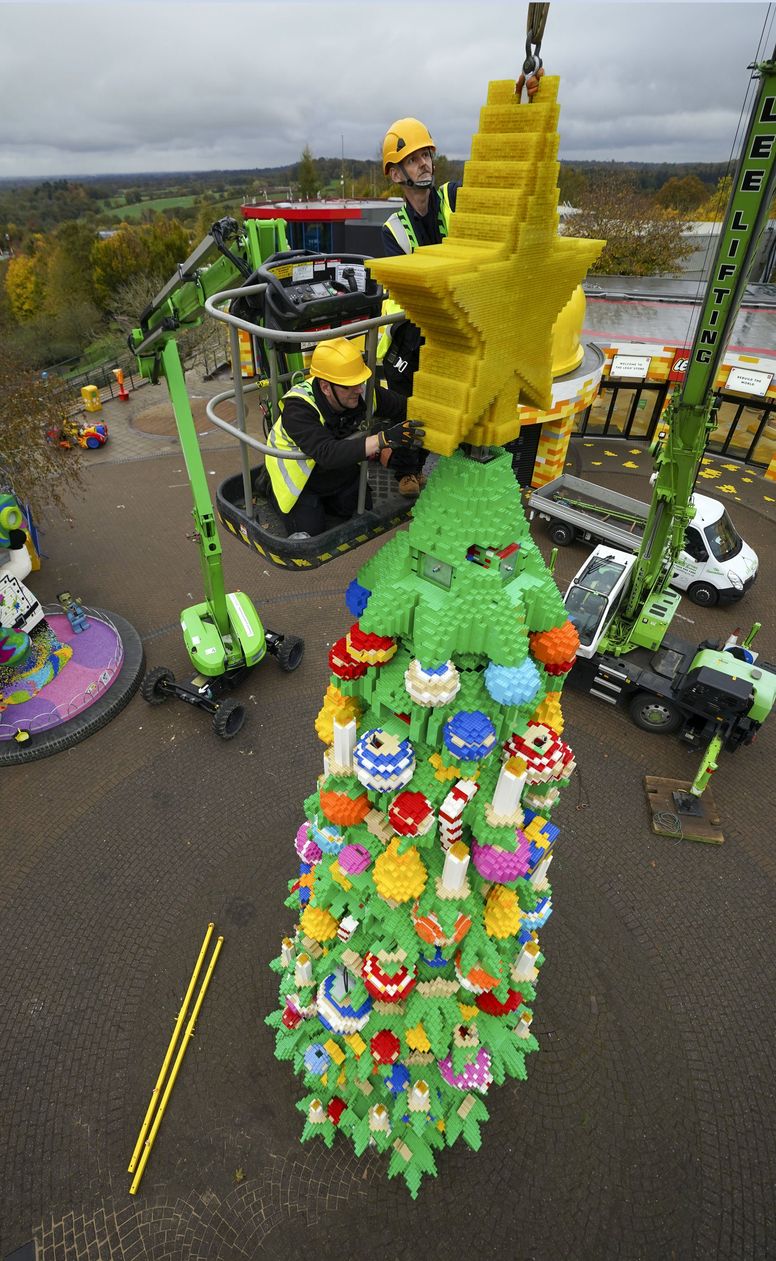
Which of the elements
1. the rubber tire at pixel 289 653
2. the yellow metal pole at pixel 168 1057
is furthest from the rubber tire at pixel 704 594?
the yellow metal pole at pixel 168 1057

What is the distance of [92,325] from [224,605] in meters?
44.0

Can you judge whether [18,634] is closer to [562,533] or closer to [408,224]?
[408,224]

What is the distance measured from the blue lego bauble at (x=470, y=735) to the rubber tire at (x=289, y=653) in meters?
9.94

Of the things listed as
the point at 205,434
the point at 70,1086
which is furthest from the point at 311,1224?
the point at 205,434

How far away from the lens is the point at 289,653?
13836mm

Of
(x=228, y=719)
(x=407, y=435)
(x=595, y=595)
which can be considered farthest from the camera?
(x=595, y=595)

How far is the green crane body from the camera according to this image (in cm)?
925

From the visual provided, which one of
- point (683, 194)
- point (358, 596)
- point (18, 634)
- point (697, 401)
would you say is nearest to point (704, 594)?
point (697, 401)

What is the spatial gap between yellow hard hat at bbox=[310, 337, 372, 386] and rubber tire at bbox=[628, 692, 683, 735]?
10.4m

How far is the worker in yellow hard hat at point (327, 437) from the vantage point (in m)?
4.21

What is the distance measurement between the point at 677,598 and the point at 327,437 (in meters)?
11.3

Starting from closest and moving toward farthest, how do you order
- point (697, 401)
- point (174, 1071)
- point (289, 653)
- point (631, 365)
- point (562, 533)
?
point (174, 1071) → point (697, 401) → point (289, 653) → point (562, 533) → point (631, 365)

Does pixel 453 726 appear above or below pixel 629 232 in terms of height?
above

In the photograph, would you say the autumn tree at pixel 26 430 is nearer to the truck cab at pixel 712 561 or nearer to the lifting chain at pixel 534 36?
the lifting chain at pixel 534 36
